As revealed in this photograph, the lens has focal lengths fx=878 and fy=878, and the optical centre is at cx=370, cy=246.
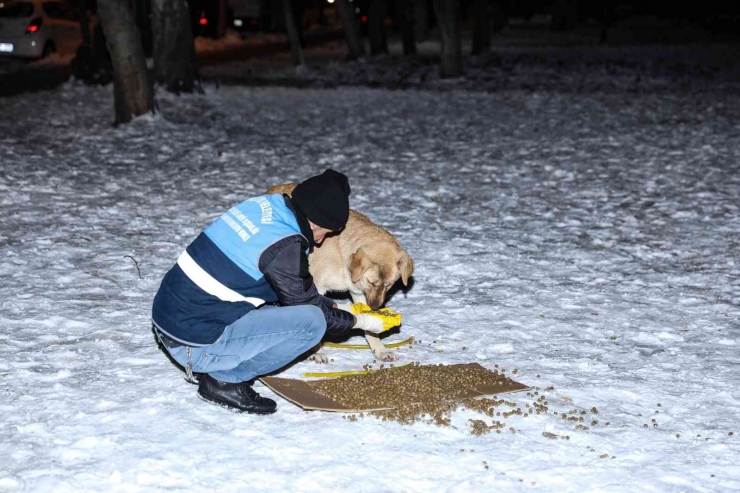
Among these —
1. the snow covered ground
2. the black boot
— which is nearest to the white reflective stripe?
the black boot

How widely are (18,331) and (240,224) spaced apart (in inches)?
96.5

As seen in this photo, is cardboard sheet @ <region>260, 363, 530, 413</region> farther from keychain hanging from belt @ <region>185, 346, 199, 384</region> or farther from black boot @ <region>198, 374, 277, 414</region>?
keychain hanging from belt @ <region>185, 346, 199, 384</region>

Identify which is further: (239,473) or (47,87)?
(47,87)

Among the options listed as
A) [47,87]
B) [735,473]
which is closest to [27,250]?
[735,473]

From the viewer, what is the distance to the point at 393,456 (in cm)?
472

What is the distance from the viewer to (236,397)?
17.0 ft

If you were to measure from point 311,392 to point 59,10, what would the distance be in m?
29.0

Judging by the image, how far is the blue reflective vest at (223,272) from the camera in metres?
4.88

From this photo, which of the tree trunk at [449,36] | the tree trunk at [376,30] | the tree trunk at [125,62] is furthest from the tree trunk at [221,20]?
the tree trunk at [125,62]

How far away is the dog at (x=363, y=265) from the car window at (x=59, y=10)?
27.3 m

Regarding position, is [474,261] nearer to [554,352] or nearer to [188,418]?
[554,352]

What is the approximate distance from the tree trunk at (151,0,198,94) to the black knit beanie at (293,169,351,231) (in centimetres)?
1394

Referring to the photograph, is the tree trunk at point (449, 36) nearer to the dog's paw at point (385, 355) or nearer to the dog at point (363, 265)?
the dog at point (363, 265)

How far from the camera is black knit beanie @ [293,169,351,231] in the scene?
5.00m
